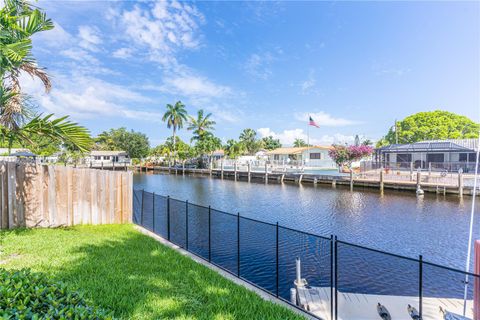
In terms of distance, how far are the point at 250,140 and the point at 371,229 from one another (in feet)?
217

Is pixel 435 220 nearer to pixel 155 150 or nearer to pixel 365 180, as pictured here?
pixel 365 180

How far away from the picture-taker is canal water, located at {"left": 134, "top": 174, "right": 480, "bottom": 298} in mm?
7723

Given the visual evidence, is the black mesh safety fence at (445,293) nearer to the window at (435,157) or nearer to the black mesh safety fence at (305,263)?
the black mesh safety fence at (305,263)

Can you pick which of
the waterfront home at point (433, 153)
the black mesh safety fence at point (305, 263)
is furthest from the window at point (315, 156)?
the black mesh safety fence at point (305, 263)

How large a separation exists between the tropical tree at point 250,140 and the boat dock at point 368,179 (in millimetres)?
31653

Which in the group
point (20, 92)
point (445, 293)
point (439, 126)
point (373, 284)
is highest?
point (439, 126)

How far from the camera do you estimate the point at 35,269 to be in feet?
16.2

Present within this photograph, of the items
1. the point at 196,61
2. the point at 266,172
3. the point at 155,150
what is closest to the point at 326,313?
the point at 196,61

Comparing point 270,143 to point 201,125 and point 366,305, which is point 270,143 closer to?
point 201,125

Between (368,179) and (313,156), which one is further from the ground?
(313,156)

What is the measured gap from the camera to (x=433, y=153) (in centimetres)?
3634

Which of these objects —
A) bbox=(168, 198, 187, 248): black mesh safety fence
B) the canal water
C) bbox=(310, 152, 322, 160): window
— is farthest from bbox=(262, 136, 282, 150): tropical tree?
bbox=(168, 198, 187, 248): black mesh safety fence

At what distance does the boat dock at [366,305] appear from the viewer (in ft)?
17.4

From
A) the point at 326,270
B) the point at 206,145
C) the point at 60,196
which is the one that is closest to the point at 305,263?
the point at 326,270
